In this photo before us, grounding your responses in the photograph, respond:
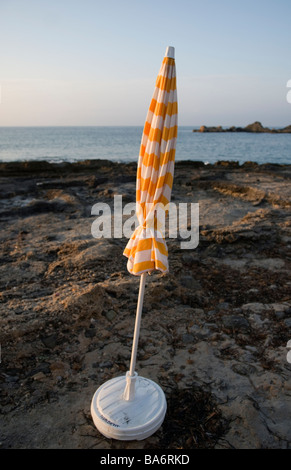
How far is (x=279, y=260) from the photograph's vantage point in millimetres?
7207

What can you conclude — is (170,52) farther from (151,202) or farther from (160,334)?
(160,334)

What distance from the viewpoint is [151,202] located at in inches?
117

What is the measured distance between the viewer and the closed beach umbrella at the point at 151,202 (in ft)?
9.30

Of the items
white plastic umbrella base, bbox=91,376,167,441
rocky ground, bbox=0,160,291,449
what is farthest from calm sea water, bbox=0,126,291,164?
white plastic umbrella base, bbox=91,376,167,441

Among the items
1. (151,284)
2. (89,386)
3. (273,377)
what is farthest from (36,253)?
(273,377)

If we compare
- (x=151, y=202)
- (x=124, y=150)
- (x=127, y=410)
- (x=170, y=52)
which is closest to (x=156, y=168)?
(x=151, y=202)

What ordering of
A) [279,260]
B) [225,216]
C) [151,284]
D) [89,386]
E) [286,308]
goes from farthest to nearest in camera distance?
[225,216] → [279,260] → [151,284] → [286,308] → [89,386]

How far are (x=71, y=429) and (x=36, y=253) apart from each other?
4.82 m

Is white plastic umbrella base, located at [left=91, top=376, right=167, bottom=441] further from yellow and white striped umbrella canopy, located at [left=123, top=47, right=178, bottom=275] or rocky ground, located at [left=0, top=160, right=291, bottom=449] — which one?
yellow and white striped umbrella canopy, located at [left=123, top=47, right=178, bottom=275]

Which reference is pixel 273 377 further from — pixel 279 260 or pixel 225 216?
pixel 225 216

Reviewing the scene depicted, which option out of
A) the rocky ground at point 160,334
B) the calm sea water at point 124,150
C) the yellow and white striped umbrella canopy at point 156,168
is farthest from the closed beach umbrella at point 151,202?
the calm sea water at point 124,150

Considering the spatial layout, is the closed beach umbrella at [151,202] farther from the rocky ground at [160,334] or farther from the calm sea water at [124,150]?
the calm sea water at [124,150]

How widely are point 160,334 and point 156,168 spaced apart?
275 centimetres
